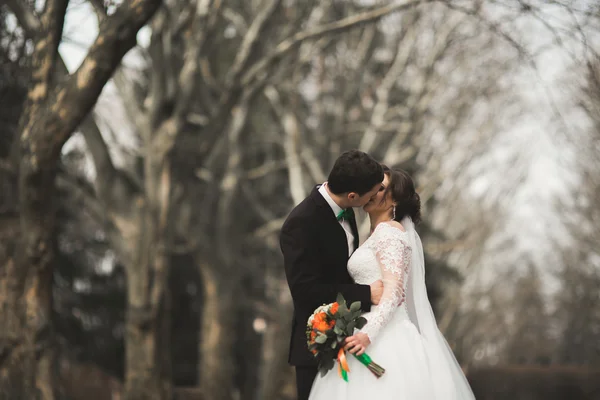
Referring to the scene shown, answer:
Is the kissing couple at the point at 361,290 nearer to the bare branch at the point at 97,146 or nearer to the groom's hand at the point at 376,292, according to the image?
the groom's hand at the point at 376,292

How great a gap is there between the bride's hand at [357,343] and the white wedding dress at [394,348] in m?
0.04

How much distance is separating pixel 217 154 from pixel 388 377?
11548 millimetres

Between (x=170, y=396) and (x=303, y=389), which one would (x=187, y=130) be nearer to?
(x=170, y=396)

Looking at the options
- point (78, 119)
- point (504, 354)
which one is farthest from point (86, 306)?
point (504, 354)

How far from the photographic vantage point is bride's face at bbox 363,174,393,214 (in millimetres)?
5320

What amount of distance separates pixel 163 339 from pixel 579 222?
24.9 m

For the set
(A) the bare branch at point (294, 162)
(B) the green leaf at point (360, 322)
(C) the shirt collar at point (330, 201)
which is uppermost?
(C) the shirt collar at point (330, 201)

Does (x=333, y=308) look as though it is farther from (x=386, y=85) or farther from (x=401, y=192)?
(x=386, y=85)

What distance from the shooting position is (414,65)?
1880 centimetres

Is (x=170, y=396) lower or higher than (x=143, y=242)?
lower

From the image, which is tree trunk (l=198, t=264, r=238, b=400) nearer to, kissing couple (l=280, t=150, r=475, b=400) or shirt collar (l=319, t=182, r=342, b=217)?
kissing couple (l=280, t=150, r=475, b=400)

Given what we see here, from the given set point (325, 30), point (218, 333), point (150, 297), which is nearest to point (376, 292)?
point (325, 30)

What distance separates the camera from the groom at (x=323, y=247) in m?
4.79

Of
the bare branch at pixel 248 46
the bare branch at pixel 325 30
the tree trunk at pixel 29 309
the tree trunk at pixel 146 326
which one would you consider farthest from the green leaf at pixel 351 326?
the bare branch at pixel 248 46
